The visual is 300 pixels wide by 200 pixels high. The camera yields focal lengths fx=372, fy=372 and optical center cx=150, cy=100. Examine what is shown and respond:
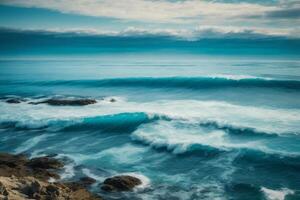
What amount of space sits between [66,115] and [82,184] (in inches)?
516

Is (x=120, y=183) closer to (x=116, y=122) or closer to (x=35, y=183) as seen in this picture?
(x=35, y=183)

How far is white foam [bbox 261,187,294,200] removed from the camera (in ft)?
37.7

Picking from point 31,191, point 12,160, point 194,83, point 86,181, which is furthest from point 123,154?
point 194,83

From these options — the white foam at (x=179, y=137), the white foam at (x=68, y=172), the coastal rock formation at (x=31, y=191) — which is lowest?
the white foam at (x=68, y=172)

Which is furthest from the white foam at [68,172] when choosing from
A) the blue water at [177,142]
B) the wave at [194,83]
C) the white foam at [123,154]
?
the wave at [194,83]

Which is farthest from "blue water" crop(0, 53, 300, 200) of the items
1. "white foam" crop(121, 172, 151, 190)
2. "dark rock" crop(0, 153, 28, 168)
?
"dark rock" crop(0, 153, 28, 168)

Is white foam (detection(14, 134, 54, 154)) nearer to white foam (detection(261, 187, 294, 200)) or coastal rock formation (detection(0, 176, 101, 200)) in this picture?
coastal rock formation (detection(0, 176, 101, 200))

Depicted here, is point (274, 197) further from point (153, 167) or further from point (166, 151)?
point (166, 151)

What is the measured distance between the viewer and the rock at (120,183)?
1209 centimetres

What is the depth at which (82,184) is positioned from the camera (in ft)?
41.0

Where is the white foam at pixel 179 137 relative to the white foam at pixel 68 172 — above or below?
above

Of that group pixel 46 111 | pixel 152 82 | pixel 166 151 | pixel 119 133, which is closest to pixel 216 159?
pixel 166 151

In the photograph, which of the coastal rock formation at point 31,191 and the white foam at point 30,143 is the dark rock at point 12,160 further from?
the coastal rock formation at point 31,191

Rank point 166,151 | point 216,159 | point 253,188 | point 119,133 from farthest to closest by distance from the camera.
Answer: point 119,133
point 166,151
point 216,159
point 253,188
